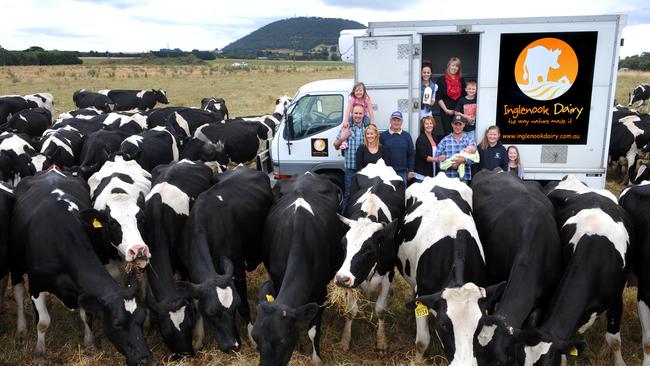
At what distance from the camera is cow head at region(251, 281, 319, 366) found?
4781 mm

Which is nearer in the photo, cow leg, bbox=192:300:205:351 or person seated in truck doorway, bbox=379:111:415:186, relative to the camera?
cow leg, bbox=192:300:205:351

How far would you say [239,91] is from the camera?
110 ft

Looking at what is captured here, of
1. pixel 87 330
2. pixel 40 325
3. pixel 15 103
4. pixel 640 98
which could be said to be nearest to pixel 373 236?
pixel 87 330

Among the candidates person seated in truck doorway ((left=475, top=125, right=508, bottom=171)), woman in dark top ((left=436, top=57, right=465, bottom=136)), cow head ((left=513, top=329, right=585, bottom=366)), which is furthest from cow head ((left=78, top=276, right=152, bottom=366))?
woman in dark top ((left=436, top=57, right=465, bottom=136))

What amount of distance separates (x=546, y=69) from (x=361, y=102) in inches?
110

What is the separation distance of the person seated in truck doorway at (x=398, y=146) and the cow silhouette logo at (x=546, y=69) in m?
1.91

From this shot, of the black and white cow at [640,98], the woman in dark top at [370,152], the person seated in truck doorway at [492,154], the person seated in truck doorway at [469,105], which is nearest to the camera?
the woman in dark top at [370,152]

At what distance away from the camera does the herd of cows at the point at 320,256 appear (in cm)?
485

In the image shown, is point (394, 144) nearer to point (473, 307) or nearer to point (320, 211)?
point (320, 211)

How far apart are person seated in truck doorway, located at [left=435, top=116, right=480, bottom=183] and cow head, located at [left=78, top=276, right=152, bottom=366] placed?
15.5ft

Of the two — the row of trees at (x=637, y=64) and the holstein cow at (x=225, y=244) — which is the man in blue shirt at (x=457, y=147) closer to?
the holstein cow at (x=225, y=244)

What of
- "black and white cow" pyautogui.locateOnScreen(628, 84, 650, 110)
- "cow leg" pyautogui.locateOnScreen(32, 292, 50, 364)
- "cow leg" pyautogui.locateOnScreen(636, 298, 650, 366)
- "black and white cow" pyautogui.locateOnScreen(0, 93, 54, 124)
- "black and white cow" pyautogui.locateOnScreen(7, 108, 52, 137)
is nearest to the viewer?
"cow leg" pyautogui.locateOnScreen(636, 298, 650, 366)

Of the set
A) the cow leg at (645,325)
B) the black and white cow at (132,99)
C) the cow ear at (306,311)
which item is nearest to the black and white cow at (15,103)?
the black and white cow at (132,99)

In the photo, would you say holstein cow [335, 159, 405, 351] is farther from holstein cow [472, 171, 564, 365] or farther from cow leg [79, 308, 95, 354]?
cow leg [79, 308, 95, 354]
